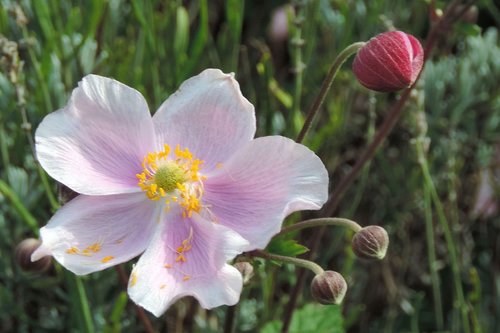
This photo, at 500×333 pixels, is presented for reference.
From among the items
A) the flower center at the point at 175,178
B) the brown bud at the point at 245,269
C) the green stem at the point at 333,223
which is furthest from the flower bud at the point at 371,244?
the flower center at the point at 175,178

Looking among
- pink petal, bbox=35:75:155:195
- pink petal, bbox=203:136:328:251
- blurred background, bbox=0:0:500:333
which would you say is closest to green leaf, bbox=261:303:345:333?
blurred background, bbox=0:0:500:333

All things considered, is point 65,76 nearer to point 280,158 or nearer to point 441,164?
point 280,158

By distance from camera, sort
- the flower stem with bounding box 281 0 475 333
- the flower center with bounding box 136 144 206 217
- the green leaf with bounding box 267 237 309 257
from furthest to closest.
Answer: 1. the flower stem with bounding box 281 0 475 333
2. the flower center with bounding box 136 144 206 217
3. the green leaf with bounding box 267 237 309 257

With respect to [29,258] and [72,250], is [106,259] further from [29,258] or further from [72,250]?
[29,258]

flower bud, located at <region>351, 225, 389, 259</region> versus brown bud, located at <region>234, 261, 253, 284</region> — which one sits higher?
flower bud, located at <region>351, 225, 389, 259</region>

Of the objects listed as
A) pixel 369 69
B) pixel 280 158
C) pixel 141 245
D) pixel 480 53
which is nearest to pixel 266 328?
pixel 141 245

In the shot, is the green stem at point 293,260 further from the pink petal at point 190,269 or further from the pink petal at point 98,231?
the pink petal at point 98,231

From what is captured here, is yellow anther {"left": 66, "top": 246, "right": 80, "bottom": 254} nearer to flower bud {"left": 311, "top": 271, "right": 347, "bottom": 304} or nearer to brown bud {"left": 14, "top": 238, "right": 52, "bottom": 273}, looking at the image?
brown bud {"left": 14, "top": 238, "right": 52, "bottom": 273}
